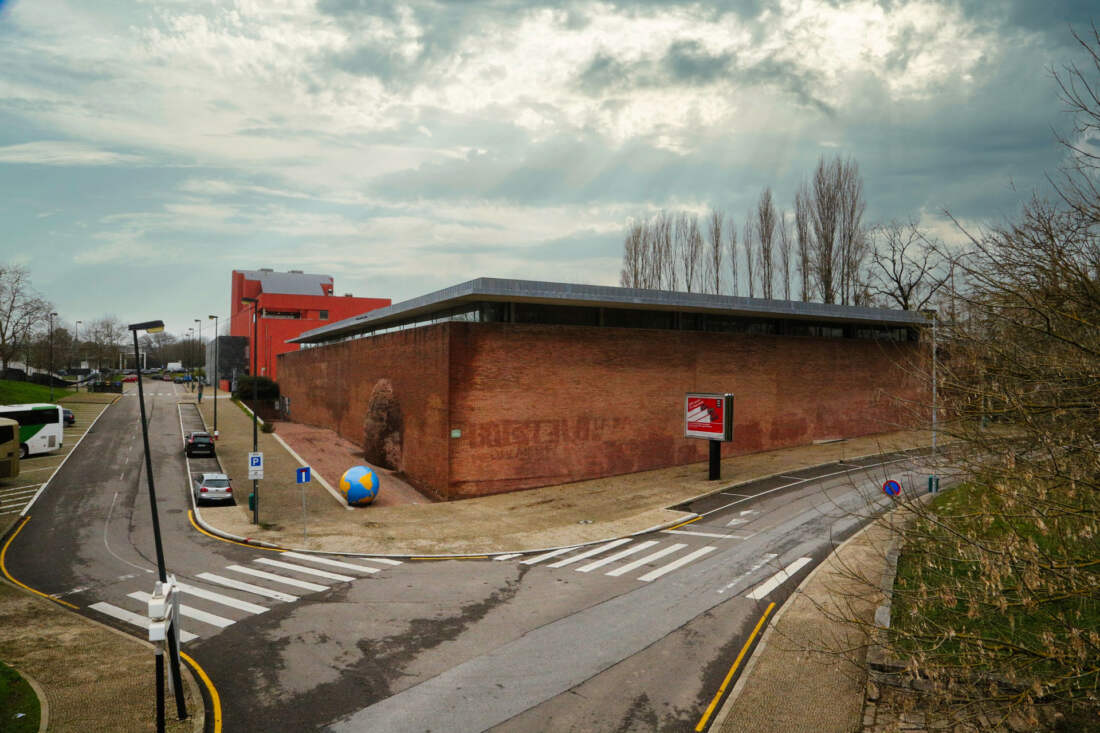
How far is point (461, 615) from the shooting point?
48.6 feet

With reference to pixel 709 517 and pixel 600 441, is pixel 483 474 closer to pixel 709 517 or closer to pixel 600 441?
pixel 600 441

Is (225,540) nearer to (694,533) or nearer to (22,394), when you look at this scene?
(694,533)

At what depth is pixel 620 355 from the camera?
33344mm

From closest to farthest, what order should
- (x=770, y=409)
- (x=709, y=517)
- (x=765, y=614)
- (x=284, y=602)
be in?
1. (x=765, y=614)
2. (x=284, y=602)
3. (x=709, y=517)
4. (x=770, y=409)

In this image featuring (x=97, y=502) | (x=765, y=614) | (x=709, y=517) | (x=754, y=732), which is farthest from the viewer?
(x=97, y=502)

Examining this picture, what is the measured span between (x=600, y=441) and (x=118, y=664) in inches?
917

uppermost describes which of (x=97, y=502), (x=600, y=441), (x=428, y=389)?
(x=428, y=389)

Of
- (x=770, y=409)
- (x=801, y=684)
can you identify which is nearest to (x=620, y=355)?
(x=770, y=409)

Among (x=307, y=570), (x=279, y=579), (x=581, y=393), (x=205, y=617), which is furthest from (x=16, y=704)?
(x=581, y=393)

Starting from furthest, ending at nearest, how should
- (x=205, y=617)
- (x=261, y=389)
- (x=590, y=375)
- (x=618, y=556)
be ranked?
(x=261, y=389) → (x=590, y=375) → (x=618, y=556) → (x=205, y=617)

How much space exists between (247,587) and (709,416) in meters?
22.2

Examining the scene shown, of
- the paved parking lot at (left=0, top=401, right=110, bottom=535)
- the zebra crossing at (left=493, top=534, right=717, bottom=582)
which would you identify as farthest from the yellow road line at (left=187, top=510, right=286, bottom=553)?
the zebra crossing at (left=493, top=534, right=717, bottom=582)

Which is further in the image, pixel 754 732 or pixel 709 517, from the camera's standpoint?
pixel 709 517

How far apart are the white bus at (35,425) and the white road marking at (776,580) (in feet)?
145
